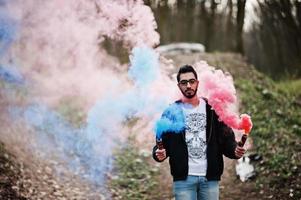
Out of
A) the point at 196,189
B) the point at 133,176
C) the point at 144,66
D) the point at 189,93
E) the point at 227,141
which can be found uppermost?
the point at 144,66

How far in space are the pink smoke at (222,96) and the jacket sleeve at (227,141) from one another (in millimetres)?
84

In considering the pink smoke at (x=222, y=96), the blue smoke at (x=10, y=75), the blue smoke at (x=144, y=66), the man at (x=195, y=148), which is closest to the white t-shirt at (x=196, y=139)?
the man at (x=195, y=148)

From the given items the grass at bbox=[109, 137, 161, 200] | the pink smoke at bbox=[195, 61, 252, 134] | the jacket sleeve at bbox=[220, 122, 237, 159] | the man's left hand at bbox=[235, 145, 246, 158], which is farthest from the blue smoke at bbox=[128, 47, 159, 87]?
the grass at bbox=[109, 137, 161, 200]

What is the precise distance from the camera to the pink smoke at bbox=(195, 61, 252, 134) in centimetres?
534

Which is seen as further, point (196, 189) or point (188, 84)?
point (188, 84)

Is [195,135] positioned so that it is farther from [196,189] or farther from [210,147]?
[196,189]

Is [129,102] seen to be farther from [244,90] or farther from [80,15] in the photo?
[244,90]

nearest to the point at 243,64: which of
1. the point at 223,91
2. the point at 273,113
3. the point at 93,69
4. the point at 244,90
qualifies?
the point at 244,90

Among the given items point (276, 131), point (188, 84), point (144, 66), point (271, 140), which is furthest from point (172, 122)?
point (276, 131)

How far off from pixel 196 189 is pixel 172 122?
71 centimetres

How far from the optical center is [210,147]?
17.0 ft

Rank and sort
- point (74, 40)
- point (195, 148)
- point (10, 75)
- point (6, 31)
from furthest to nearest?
point (74, 40) → point (10, 75) → point (6, 31) → point (195, 148)

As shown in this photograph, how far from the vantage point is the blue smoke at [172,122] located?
204 inches

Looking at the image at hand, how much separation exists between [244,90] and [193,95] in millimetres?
10982
